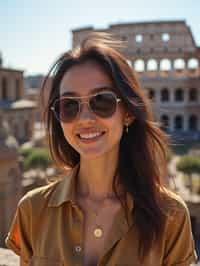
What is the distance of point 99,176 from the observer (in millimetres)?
2055

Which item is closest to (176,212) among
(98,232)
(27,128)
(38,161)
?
(98,232)

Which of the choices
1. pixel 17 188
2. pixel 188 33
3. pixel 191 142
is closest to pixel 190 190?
pixel 17 188

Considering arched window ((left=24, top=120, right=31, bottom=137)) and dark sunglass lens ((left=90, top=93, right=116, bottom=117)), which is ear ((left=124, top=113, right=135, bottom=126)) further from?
arched window ((left=24, top=120, right=31, bottom=137))

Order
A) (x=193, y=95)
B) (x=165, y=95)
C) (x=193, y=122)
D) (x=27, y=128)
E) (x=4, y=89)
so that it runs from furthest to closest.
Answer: (x=165, y=95) → (x=193, y=95) → (x=193, y=122) → (x=4, y=89) → (x=27, y=128)

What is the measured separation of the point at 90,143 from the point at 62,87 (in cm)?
32

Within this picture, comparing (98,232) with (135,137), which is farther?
(135,137)

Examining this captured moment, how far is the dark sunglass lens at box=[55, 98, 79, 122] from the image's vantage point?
1.95 m

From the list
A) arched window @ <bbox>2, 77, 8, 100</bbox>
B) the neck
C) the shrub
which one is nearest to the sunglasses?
the neck

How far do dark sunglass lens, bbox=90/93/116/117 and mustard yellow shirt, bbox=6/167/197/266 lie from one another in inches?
16.2

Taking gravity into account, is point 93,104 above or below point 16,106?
above

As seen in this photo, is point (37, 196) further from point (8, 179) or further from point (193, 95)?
point (193, 95)

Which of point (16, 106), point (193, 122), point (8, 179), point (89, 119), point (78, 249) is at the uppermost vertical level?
point (89, 119)

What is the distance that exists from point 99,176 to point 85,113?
33 cm

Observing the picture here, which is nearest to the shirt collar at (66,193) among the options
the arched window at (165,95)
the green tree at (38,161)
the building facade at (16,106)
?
the green tree at (38,161)
